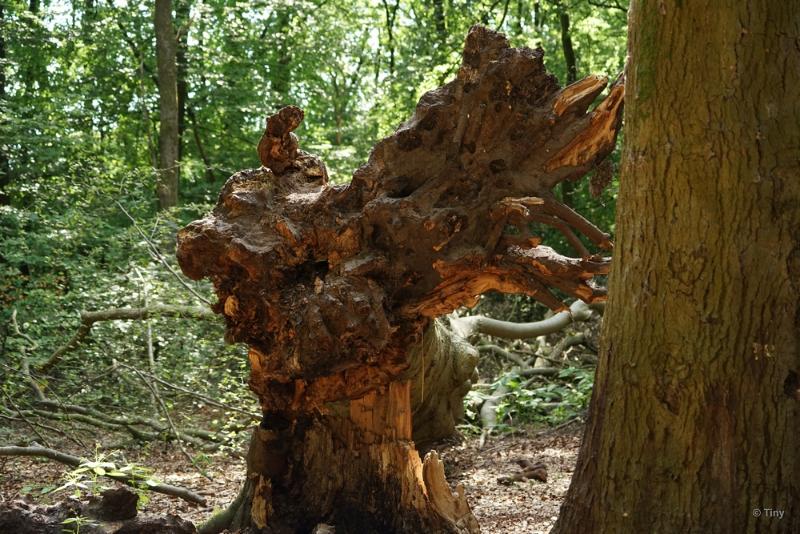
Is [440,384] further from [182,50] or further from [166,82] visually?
[182,50]

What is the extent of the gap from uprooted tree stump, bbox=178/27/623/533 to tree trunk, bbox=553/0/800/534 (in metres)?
0.82

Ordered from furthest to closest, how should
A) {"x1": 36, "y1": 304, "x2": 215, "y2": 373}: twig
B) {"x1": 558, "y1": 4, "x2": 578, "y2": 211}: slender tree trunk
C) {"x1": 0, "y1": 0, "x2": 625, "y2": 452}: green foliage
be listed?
{"x1": 558, "y1": 4, "x2": 578, "y2": 211}: slender tree trunk, {"x1": 0, "y1": 0, "x2": 625, "y2": 452}: green foliage, {"x1": 36, "y1": 304, "x2": 215, "y2": 373}: twig

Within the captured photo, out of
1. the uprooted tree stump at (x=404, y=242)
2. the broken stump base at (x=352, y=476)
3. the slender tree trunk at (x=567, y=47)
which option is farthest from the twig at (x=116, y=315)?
the slender tree trunk at (x=567, y=47)

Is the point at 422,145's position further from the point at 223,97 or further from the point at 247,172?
the point at 223,97

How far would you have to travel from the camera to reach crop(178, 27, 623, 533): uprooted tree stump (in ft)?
13.5

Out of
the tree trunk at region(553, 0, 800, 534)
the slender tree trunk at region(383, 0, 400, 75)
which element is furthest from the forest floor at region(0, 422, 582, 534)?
the slender tree trunk at region(383, 0, 400, 75)

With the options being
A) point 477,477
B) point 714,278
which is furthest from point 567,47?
point 714,278

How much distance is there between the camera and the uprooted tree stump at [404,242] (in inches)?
162

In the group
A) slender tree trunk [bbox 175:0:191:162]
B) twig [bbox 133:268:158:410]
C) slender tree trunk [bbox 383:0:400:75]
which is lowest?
twig [bbox 133:268:158:410]

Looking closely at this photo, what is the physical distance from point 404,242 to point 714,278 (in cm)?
153

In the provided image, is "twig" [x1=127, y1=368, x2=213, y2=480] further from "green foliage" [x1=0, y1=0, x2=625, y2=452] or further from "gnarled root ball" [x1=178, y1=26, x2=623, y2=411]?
"gnarled root ball" [x1=178, y1=26, x2=623, y2=411]

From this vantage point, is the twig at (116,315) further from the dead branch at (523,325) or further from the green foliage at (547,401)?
the green foliage at (547,401)

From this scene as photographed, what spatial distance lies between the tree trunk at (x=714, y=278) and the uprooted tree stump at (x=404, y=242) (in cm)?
82

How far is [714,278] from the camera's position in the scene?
125 inches
